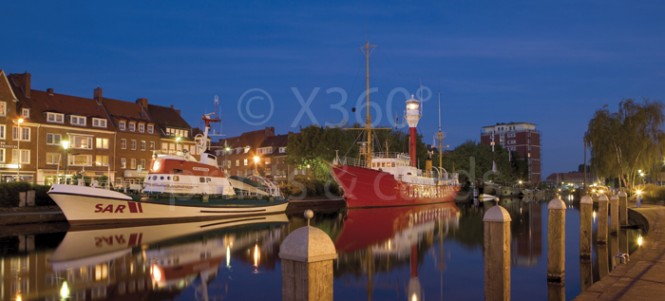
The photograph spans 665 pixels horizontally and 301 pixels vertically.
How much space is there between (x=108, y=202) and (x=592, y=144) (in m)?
41.0

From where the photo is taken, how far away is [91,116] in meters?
62.2

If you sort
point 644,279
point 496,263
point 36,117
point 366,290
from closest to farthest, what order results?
point 496,263 < point 644,279 < point 366,290 < point 36,117

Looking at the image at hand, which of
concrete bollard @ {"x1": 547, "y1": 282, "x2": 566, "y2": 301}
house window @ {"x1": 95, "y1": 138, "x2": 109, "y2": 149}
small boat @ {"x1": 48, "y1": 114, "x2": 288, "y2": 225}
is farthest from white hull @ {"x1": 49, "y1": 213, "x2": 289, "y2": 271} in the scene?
house window @ {"x1": 95, "y1": 138, "x2": 109, "y2": 149}

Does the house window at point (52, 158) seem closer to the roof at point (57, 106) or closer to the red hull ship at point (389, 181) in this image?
the roof at point (57, 106)

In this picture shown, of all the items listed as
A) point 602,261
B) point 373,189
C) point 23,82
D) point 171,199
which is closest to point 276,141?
point 373,189

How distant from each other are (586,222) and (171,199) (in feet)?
91.0

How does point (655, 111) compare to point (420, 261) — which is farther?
point (655, 111)

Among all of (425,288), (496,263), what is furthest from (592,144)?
(496,263)

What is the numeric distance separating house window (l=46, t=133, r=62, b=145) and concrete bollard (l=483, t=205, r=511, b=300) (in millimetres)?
56583

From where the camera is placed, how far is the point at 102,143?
6250cm

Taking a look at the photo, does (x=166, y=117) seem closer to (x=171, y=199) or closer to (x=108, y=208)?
(x=171, y=199)

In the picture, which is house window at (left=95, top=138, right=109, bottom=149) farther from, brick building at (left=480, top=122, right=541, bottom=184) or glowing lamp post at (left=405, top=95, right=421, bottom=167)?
brick building at (left=480, top=122, right=541, bottom=184)

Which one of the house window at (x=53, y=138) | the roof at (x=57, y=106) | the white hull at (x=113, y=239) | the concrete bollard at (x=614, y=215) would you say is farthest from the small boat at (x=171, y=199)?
the concrete bollard at (x=614, y=215)

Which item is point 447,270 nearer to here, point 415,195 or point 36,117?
point 415,195
